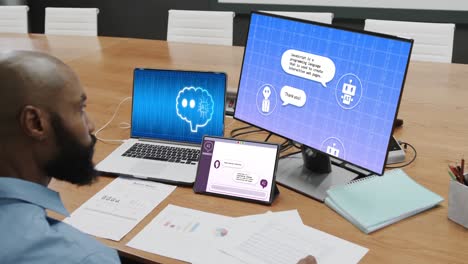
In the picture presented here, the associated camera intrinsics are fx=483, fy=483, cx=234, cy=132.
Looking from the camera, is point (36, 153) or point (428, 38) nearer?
point (36, 153)

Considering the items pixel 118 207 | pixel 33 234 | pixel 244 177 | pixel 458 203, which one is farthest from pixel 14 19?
pixel 458 203

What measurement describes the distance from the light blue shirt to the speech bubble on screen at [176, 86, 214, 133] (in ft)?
2.30

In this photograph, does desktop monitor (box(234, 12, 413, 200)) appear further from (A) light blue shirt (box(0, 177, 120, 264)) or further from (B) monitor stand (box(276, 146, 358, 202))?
(A) light blue shirt (box(0, 177, 120, 264))

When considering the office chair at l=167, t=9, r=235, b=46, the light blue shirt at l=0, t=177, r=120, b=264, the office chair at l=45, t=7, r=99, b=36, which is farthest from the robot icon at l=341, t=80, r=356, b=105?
the office chair at l=45, t=7, r=99, b=36

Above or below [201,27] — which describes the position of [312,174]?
below

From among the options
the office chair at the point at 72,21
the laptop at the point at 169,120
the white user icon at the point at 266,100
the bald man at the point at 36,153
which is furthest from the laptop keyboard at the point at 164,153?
the office chair at the point at 72,21

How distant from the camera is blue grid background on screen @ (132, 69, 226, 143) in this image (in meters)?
1.54

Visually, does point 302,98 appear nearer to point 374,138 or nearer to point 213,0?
point 374,138

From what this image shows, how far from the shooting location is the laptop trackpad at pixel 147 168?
143 centimetres

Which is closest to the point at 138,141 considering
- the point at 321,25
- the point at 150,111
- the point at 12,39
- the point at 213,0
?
the point at 150,111

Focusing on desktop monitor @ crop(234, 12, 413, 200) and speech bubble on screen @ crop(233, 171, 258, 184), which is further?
speech bubble on screen @ crop(233, 171, 258, 184)

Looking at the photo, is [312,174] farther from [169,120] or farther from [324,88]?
[169,120]

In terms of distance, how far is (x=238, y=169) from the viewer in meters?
1.33

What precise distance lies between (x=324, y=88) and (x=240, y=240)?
446 millimetres
